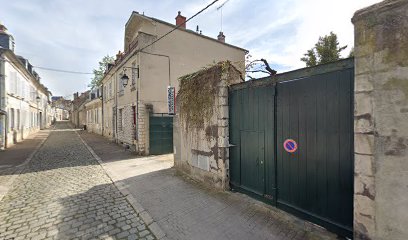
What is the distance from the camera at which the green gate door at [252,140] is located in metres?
4.02

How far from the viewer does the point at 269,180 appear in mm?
4031

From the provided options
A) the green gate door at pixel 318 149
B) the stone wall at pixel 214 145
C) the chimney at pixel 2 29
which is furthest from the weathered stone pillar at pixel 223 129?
the chimney at pixel 2 29

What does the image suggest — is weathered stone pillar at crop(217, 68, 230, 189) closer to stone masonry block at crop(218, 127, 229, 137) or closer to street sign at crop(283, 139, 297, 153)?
stone masonry block at crop(218, 127, 229, 137)

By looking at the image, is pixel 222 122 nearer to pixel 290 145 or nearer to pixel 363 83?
pixel 290 145

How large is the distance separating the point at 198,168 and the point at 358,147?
387cm

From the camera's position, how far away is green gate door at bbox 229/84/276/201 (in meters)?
4.02

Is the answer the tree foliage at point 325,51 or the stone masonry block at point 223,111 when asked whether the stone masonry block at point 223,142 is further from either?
the tree foliage at point 325,51

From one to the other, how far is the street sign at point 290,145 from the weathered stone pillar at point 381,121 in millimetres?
1086

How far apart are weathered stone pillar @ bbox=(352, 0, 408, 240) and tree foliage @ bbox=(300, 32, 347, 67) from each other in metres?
15.2

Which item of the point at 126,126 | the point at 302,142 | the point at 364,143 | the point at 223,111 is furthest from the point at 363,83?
the point at 126,126

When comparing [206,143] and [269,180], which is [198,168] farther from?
[269,180]

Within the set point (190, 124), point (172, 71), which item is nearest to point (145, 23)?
point (172, 71)

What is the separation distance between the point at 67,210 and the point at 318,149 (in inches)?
188

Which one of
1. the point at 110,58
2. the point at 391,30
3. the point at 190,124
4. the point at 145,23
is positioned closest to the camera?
the point at 391,30
